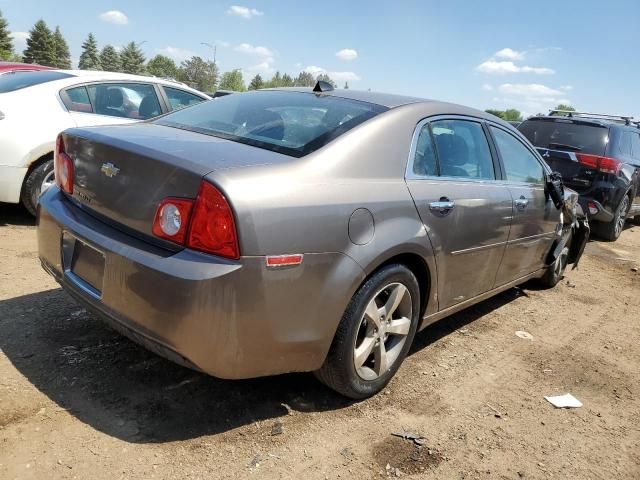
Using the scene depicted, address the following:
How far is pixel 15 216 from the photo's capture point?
228 inches

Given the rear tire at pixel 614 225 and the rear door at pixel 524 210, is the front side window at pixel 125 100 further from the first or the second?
the rear tire at pixel 614 225

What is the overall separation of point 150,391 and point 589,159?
267 inches

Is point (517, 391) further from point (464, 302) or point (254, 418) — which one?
point (254, 418)

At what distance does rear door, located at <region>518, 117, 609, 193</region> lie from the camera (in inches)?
297

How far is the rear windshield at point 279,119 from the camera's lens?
272cm

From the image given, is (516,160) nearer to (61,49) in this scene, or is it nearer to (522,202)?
(522,202)

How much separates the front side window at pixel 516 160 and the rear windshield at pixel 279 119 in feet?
4.38

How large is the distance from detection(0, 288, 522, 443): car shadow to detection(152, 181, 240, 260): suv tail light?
912 mm

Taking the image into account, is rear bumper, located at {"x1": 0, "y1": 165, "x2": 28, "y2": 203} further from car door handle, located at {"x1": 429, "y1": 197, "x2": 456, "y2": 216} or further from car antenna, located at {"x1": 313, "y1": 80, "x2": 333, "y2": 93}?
car door handle, located at {"x1": 429, "y1": 197, "x2": 456, "y2": 216}

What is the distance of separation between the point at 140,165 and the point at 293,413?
4.69ft

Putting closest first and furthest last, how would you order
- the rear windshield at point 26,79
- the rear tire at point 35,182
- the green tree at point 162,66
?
1. the rear tire at point 35,182
2. the rear windshield at point 26,79
3. the green tree at point 162,66

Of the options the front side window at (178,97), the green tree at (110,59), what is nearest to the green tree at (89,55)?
the green tree at (110,59)

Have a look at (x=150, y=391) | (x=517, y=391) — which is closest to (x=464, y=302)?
(x=517, y=391)

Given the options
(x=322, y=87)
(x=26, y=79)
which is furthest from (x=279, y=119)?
(x=26, y=79)
